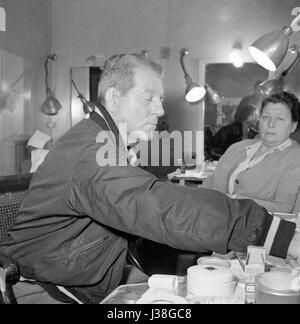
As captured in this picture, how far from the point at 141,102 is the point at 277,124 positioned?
1.44 m

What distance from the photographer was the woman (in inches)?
96.2

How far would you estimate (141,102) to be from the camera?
1421 millimetres

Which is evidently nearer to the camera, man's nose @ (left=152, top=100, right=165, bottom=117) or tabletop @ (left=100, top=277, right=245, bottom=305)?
tabletop @ (left=100, top=277, right=245, bottom=305)

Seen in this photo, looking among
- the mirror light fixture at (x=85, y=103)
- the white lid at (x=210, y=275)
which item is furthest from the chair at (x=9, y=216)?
the mirror light fixture at (x=85, y=103)

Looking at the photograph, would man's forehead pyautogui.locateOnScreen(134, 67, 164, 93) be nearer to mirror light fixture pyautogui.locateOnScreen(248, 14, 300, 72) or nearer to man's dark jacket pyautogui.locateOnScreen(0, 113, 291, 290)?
Answer: man's dark jacket pyautogui.locateOnScreen(0, 113, 291, 290)

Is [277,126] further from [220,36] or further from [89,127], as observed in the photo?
[220,36]

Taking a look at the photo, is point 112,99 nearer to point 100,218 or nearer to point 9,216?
point 100,218

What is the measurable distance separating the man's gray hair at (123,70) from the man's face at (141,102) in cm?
2

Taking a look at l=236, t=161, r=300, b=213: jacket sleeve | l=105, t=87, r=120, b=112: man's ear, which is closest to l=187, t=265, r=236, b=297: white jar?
l=105, t=87, r=120, b=112: man's ear

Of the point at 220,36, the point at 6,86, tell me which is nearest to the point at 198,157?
the point at 220,36

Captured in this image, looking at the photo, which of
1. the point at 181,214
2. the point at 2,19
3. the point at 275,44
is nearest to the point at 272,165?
the point at 275,44

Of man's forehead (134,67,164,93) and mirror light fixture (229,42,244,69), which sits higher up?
mirror light fixture (229,42,244,69)

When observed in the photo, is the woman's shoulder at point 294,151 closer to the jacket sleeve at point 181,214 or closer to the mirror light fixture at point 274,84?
the jacket sleeve at point 181,214
